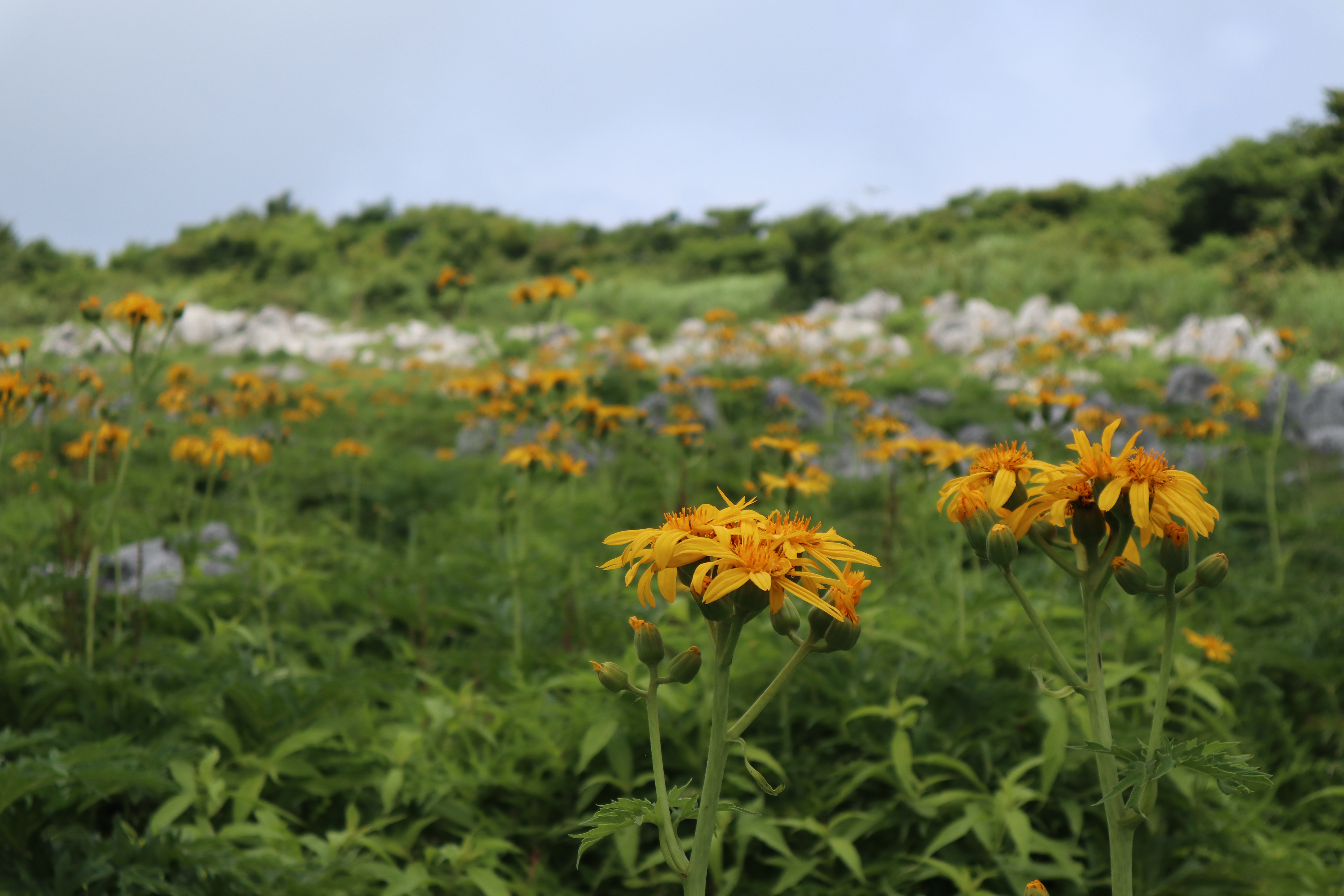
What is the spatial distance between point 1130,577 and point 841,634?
41cm

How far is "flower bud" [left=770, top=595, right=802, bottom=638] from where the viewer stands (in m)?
1.03

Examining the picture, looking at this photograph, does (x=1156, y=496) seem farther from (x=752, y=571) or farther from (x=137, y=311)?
(x=137, y=311)

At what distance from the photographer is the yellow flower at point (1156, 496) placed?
1059mm

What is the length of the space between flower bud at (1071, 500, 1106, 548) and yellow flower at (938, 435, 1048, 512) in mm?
66

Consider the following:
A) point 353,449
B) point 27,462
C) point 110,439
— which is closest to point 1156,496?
point 110,439

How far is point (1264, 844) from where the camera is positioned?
2.51m

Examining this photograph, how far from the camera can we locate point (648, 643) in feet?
3.49

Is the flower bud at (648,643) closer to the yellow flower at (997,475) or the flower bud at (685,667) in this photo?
the flower bud at (685,667)

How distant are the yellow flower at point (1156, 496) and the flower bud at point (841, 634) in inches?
13.0

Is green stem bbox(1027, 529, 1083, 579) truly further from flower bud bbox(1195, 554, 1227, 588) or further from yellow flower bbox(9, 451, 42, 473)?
yellow flower bbox(9, 451, 42, 473)

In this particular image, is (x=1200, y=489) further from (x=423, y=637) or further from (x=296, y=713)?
(x=423, y=637)

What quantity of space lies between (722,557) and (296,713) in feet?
6.76

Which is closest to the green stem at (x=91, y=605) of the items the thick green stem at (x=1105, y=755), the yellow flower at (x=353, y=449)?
the yellow flower at (x=353, y=449)

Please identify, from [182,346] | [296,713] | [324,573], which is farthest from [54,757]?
[182,346]
